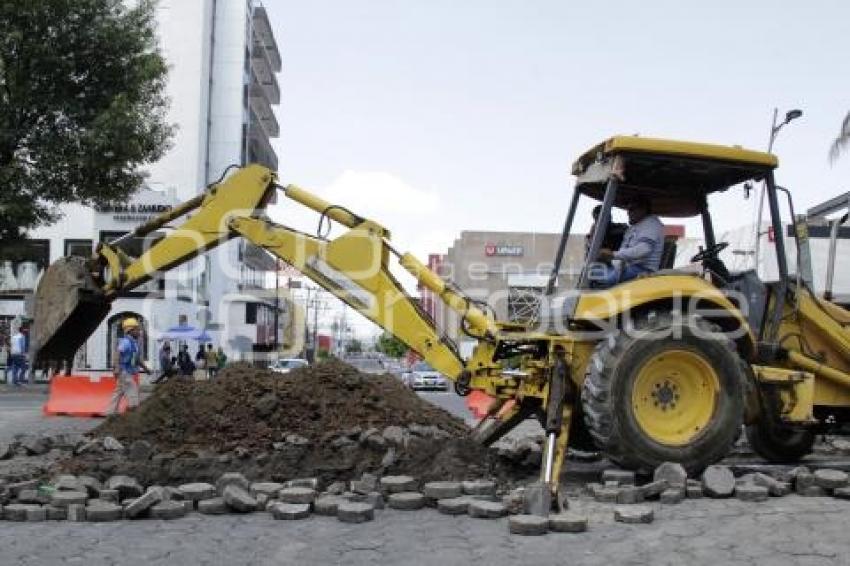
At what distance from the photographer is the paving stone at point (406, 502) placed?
6828 mm

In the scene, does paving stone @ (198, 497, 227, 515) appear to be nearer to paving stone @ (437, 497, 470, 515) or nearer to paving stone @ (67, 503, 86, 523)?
paving stone @ (67, 503, 86, 523)

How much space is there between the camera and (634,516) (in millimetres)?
6156

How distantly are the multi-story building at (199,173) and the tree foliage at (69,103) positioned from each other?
61.5 ft

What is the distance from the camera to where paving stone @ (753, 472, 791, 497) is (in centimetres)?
703

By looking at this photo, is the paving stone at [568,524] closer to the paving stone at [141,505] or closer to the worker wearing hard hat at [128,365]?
the paving stone at [141,505]

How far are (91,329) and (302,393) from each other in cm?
228

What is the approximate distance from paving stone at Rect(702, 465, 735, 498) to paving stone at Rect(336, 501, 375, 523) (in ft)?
8.15

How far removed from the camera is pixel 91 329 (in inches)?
382

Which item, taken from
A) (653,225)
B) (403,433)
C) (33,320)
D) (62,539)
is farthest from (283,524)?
(33,320)

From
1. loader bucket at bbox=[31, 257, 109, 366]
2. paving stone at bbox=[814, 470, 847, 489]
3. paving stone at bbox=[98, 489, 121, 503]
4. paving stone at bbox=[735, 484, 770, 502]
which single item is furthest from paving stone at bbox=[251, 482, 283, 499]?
paving stone at bbox=[814, 470, 847, 489]

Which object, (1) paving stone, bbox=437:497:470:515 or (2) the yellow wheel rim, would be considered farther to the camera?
(2) the yellow wheel rim

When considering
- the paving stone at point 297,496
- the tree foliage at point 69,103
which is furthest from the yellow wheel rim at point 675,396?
the tree foliage at point 69,103

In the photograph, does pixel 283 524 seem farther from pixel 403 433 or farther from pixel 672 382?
pixel 672 382

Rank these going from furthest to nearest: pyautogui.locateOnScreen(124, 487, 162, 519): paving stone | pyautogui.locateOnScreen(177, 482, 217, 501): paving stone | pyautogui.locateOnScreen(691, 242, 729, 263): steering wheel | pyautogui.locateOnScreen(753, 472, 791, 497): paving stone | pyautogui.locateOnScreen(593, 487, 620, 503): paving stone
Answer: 1. pyautogui.locateOnScreen(691, 242, 729, 263): steering wheel
2. pyautogui.locateOnScreen(753, 472, 791, 497): paving stone
3. pyautogui.locateOnScreen(177, 482, 217, 501): paving stone
4. pyautogui.locateOnScreen(593, 487, 620, 503): paving stone
5. pyautogui.locateOnScreen(124, 487, 162, 519): paving stone
